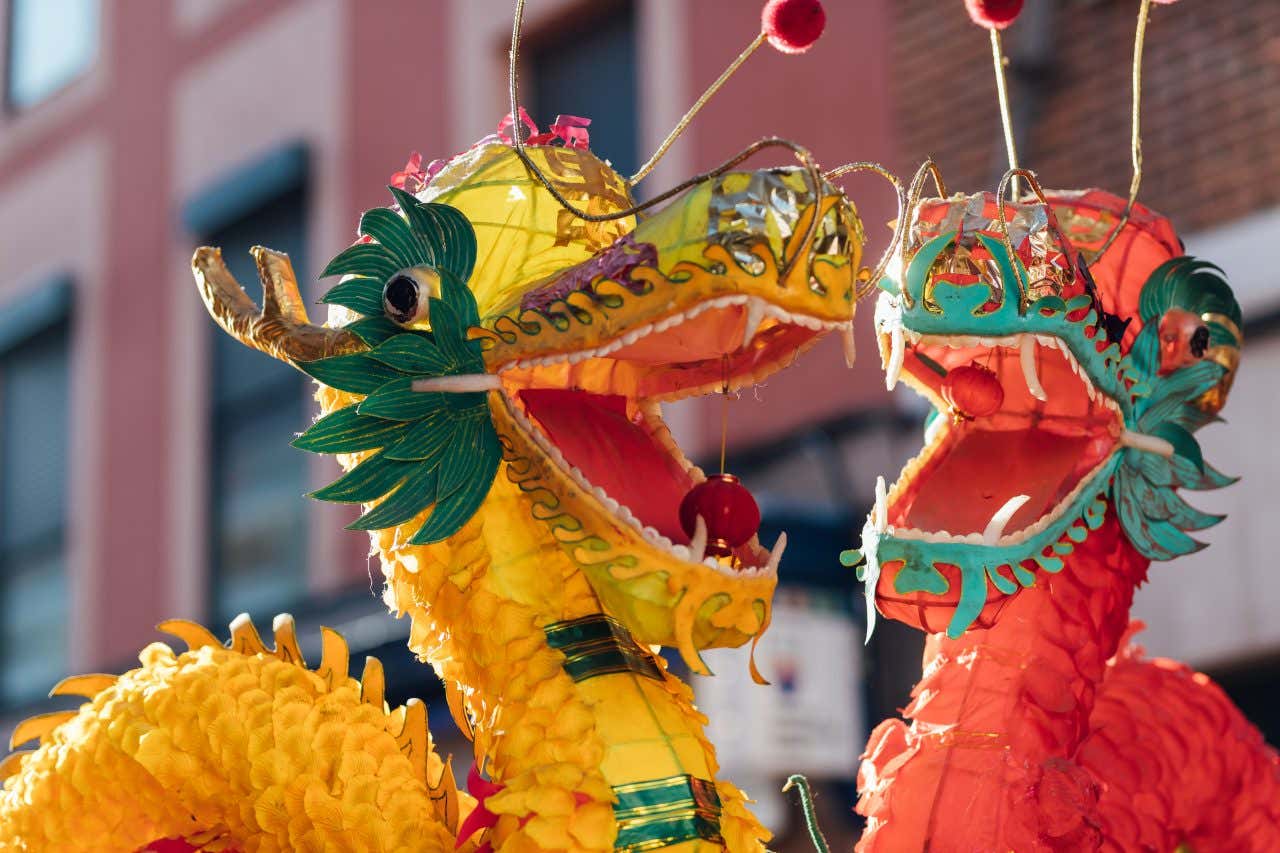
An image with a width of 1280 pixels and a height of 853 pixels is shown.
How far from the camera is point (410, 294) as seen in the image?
5.11ft

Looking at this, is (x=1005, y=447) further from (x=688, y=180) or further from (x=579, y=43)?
(x=579, y=43)

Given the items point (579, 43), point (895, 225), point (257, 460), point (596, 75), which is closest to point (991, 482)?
point (895, 225)

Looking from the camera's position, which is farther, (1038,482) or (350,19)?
(350,19)

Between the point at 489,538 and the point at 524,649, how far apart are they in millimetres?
97

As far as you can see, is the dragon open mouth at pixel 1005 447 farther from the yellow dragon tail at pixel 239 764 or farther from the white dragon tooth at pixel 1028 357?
the yellow dragon tail at pixel 239 764

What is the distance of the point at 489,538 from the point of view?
1.59m

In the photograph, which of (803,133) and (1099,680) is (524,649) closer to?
(1099,680)

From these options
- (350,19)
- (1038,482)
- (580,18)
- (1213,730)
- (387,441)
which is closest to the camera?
(387,441)

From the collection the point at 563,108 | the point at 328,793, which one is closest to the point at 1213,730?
the point at 328,793

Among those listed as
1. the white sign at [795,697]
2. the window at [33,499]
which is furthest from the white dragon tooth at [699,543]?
the window at [33,499]

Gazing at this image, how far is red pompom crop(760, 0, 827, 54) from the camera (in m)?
1.68

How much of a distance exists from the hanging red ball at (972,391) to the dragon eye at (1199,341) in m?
0.20

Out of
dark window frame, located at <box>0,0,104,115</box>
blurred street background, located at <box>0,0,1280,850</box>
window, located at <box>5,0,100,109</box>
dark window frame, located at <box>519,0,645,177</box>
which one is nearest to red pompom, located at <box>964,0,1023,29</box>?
blurred street background, located at <box>0,0,1280,850</box>

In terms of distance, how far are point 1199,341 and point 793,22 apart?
0.48m
